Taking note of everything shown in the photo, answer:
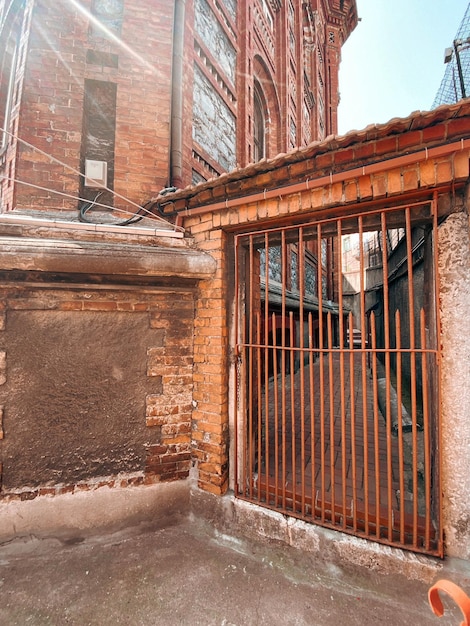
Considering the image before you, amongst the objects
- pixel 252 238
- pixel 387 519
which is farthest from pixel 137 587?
pixel 252 238

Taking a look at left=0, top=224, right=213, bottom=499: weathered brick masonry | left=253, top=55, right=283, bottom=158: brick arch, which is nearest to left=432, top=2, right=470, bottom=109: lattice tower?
left=253, top=55, right=283, bottom=158: brick arch

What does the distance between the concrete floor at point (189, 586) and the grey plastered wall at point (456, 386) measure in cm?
58

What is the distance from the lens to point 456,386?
2.32m

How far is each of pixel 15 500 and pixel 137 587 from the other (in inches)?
57.6

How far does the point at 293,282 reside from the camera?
10008 mm

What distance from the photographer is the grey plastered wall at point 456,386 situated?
2277 mm

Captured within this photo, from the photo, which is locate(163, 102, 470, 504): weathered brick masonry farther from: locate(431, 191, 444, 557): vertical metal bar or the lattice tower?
the lattice tower

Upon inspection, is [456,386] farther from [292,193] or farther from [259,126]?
[259,126]

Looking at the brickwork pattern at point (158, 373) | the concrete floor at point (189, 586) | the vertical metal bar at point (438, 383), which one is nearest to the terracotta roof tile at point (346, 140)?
the vertical metal bar at point (438, 383)

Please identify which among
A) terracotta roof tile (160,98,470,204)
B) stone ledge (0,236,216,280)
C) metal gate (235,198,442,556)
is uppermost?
terracotta roof tile (160,98,470,204)

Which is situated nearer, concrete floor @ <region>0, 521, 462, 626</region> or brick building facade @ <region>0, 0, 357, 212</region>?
concrete floor @ <region>0, 521, 462, 626</region>

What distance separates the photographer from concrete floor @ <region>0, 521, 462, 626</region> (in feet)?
7.20

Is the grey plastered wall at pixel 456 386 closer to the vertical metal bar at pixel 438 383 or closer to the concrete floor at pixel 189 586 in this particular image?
the vertical metal bar at pixel 438 383

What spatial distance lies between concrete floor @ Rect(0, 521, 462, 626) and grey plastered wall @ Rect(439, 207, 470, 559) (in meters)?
0.58
